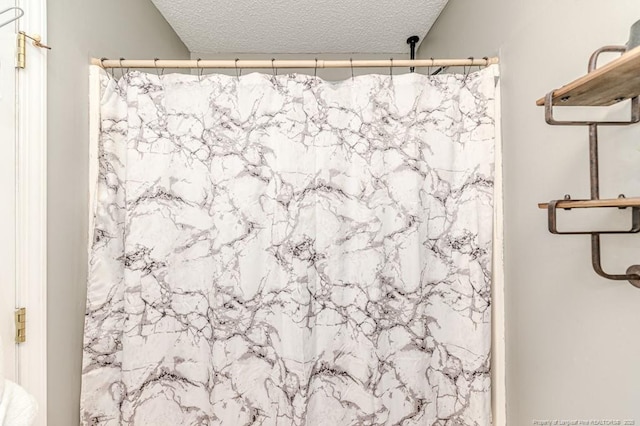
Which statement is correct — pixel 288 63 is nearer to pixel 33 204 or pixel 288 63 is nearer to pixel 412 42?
pixel 33 204

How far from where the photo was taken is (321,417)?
1619 millimetres

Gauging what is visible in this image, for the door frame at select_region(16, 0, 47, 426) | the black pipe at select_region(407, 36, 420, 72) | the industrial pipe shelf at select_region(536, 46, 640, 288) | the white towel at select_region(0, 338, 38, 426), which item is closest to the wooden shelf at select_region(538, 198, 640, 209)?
the industrial pipe shelf at select_region(536, 46, 640, 288)

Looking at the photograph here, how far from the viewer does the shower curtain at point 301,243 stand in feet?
5.28

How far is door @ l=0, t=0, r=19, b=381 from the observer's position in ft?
3.92

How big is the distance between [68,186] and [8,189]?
0.88 ft

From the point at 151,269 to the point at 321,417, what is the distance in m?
0.87

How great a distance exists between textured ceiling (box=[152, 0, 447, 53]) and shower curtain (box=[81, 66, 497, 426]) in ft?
2.53

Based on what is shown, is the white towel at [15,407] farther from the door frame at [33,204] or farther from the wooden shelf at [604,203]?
the wooden shelf at [604,203]

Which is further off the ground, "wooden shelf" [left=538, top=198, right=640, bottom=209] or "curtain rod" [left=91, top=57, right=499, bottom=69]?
"curtain rod" [left=91, top=57, right=499, bottom=69]

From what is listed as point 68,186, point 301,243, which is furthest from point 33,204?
point 301,243

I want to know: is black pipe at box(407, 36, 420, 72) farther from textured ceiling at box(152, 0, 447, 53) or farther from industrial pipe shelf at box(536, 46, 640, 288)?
industrial pipe shelf at box(536, 46, 640, 288)

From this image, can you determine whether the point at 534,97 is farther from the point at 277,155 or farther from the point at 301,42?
the point at 301,42

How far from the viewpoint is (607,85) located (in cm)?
84

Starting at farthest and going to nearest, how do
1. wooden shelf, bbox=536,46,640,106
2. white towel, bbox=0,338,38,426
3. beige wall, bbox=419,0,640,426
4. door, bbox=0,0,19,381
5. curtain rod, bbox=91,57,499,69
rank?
1. curtain rod, bbox=91,57,499,69
2. door, bbox=0,0,19,381
3. beige wall, bbox=419,0,640,426
4. white towel, bbox=0,338,38,426
5. wooden shelf, bbox=536,46,640,106
